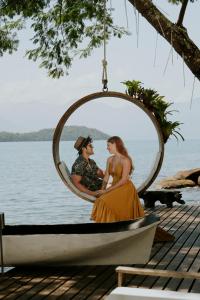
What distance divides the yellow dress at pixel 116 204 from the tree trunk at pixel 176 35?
1234mm

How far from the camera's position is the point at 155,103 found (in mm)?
6723

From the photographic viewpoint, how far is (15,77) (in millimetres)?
130375

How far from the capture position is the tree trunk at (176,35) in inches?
209

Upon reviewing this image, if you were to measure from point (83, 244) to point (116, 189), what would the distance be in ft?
2.93

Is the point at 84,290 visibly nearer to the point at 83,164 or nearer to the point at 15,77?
the point at 83,164

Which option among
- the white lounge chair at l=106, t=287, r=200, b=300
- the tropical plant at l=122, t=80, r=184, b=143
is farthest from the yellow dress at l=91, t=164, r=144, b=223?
the white lounge chair at l=106, t=287, r=200, b=300

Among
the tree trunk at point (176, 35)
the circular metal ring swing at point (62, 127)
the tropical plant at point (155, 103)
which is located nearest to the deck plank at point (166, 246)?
the circular metal ring swing at point (62, 127)

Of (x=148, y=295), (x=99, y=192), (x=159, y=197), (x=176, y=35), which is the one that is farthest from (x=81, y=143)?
(x=159, y=197)

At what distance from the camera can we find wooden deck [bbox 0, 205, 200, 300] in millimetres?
4867

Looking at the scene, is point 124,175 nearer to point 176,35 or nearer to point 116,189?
point 116,189

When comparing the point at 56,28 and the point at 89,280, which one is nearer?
the point at 89,280

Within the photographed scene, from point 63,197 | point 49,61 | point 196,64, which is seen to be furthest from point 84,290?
point 63,197

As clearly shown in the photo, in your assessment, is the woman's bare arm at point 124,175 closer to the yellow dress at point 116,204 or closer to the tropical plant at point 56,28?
the yellow dress at point 116,204

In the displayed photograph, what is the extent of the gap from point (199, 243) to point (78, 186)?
63.0 inches
